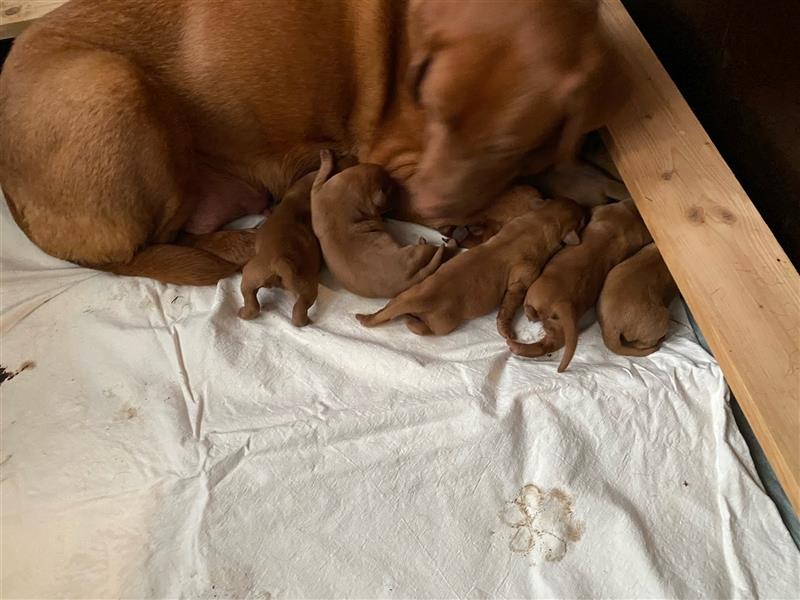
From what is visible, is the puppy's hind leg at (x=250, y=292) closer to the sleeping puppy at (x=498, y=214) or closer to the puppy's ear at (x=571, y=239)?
the sleeping puppy at (x=498, y=214)

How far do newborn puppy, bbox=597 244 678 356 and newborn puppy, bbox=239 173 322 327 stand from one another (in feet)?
2.43

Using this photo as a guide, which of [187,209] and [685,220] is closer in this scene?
[685,220]

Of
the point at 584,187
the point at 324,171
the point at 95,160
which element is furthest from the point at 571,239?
the point at 95,160

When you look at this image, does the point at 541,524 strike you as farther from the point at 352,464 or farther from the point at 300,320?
the point at 300,320

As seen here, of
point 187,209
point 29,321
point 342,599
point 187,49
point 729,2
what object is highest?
point 729,2

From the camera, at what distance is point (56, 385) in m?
1.65

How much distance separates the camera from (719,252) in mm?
1574

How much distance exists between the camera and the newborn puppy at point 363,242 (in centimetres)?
177

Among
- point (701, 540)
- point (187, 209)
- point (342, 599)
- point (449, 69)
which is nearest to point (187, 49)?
point (187, 209)

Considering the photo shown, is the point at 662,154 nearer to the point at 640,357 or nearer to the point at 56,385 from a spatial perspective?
the point at 640,357

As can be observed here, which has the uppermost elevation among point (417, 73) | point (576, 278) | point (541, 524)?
point (417, 73)

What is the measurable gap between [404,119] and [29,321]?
1.12 m

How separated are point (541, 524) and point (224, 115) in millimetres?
1306

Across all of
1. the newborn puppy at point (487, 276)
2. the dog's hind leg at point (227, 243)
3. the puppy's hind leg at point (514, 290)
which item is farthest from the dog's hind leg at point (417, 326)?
the dog's hind leg at point (227, 243)
